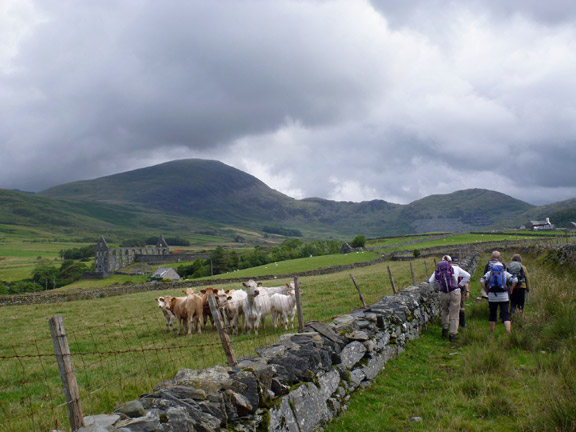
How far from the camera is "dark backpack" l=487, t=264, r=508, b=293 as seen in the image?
1081 centimetres

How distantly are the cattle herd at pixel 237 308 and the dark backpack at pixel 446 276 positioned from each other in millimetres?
5691

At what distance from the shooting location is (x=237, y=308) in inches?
568

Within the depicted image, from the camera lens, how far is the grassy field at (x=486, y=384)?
5.40 meters

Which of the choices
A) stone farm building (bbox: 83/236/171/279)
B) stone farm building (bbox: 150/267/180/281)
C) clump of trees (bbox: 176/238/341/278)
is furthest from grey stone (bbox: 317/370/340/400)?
stone farm building (bbox: 83/236/171/279)

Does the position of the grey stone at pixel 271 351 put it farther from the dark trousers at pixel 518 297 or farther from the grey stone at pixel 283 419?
the dark trousers at pixel 518 297

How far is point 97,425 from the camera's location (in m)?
3.51

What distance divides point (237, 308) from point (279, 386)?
9.25m

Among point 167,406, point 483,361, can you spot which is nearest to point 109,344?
point 167,406

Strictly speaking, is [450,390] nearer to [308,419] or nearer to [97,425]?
[308,419]

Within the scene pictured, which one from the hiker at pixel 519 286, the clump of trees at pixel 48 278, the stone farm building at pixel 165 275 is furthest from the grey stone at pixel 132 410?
the clump of trees at pixel 48 278

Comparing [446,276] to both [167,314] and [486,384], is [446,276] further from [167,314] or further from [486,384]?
[167,314]

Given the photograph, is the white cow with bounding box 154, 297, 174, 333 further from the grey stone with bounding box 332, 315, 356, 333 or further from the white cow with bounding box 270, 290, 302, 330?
the grey stone with bounding box 332, 315, 356, 333

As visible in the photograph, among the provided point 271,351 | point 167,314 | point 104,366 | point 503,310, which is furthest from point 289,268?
point 271,351

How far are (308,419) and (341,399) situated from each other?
1.24 metres
